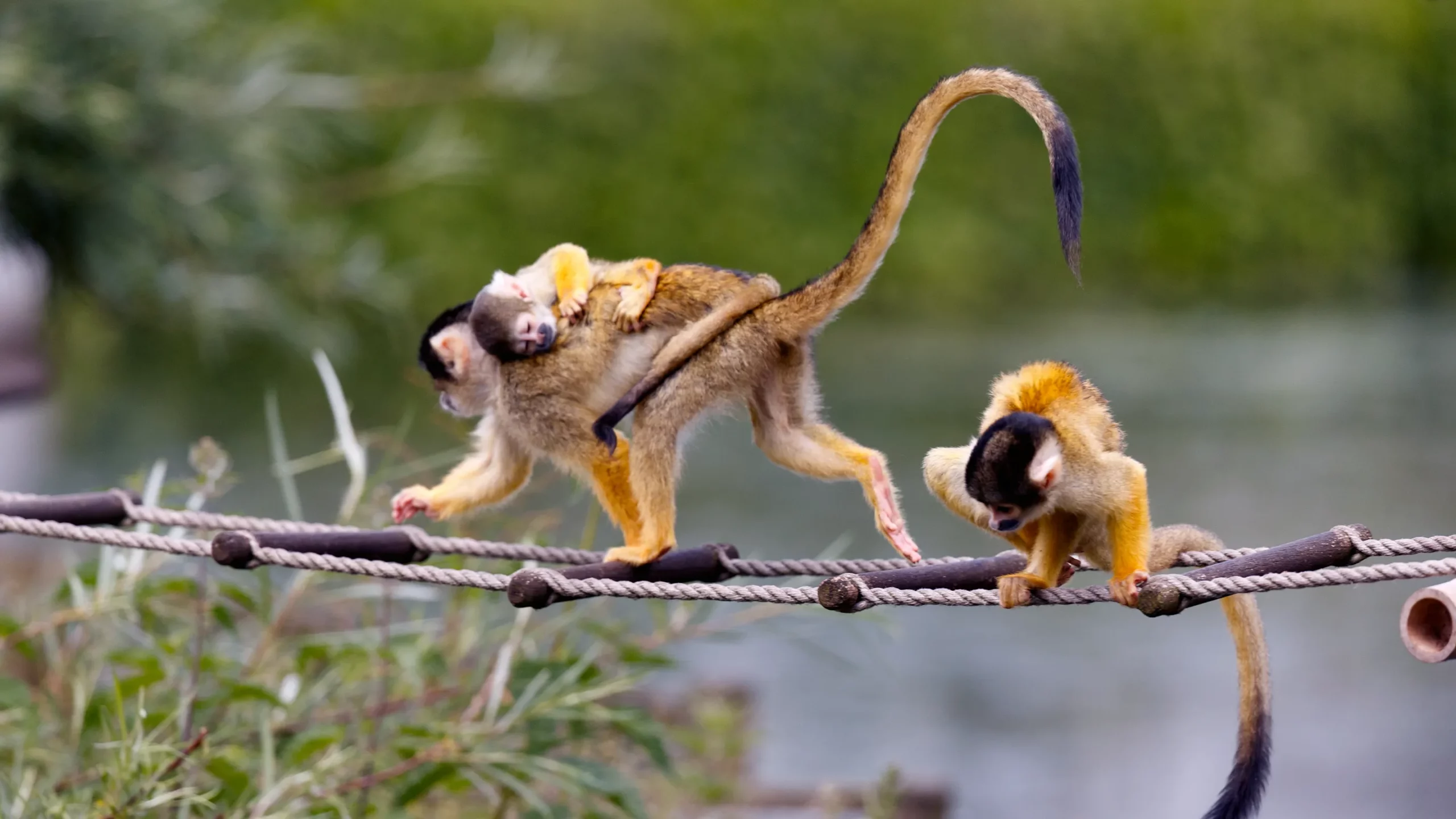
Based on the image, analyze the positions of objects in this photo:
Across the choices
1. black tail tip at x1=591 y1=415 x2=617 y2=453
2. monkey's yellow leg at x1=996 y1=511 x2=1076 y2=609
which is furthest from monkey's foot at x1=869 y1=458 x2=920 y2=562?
black tail tip at x1=591 y1=415 x2=617 y2=453

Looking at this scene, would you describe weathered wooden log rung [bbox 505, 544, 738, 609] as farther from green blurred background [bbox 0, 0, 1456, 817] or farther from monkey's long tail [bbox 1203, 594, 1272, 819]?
green blurred background [bbox 0, 0, 1456, 817]

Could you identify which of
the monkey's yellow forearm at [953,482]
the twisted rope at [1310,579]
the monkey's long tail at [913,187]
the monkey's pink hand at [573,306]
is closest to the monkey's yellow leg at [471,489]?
the monkey's pink hand at [573,306]

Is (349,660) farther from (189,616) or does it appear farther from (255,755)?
(189,616)

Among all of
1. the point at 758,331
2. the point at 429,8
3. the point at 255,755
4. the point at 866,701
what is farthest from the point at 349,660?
the point at 429,8

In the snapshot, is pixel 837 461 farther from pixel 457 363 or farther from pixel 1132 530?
pixel 457 363

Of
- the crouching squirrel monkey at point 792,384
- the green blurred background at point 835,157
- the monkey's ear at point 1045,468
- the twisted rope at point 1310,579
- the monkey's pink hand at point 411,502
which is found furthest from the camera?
the green blurred background at point 835,157

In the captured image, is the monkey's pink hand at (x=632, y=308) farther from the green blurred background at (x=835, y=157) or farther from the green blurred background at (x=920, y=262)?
the green blurred background at (x=835, y=157)

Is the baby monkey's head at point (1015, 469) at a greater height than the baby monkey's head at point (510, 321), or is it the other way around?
the baby monkey's head at point (510, 321)
